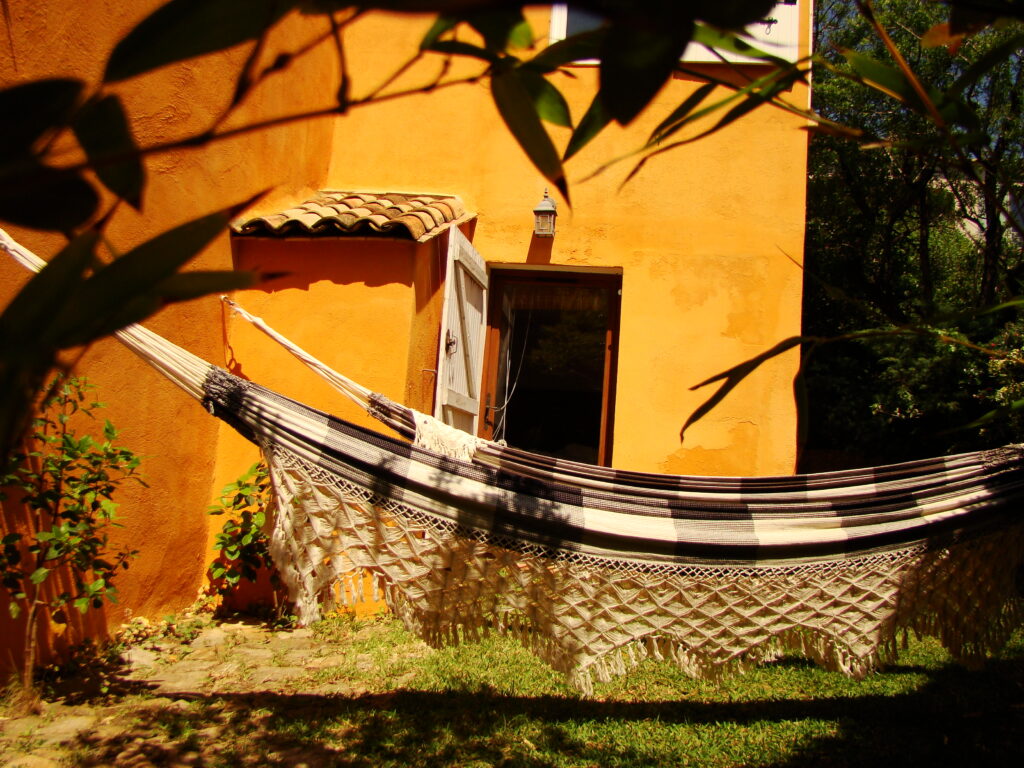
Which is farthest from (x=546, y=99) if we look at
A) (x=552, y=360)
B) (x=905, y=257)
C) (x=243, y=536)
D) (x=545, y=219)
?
(x=905, y=257)

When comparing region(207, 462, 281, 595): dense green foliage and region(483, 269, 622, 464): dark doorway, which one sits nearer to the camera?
region(207, 462, 281, 595): dense green foliage

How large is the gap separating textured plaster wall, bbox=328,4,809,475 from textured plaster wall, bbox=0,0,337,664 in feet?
2.43

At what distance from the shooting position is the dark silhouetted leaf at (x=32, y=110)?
40cm

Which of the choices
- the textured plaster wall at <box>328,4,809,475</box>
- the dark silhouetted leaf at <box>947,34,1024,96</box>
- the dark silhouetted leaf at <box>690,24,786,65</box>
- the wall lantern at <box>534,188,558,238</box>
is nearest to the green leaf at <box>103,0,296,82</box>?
the dark silhouetted leaf at <box>690,24,786,65</box>

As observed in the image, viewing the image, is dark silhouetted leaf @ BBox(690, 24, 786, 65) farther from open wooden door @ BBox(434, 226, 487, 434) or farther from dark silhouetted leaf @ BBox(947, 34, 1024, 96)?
open wooden door @ BBox(434, 226, 487, 434)

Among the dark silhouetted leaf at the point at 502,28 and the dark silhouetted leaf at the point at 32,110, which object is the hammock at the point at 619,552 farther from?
the dark silhouetted leaf at the point at 32,110

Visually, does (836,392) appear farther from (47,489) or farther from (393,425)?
(47,489)

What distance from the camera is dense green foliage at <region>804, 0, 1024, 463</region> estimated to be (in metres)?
5.84

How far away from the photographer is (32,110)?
16.2 inches

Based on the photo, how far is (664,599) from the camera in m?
2.32

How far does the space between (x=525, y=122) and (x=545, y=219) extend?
399cm

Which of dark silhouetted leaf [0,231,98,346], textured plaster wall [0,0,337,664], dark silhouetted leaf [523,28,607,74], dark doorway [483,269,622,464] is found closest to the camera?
dark silhouetted leaf [0,231,98,346]

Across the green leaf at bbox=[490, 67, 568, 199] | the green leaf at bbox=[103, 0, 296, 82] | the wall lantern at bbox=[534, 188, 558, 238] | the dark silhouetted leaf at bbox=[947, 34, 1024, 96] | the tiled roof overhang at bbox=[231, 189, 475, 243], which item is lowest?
the green leaf at bbox=[103, 0, 296, 82]

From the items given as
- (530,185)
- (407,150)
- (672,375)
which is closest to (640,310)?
(672,375)
